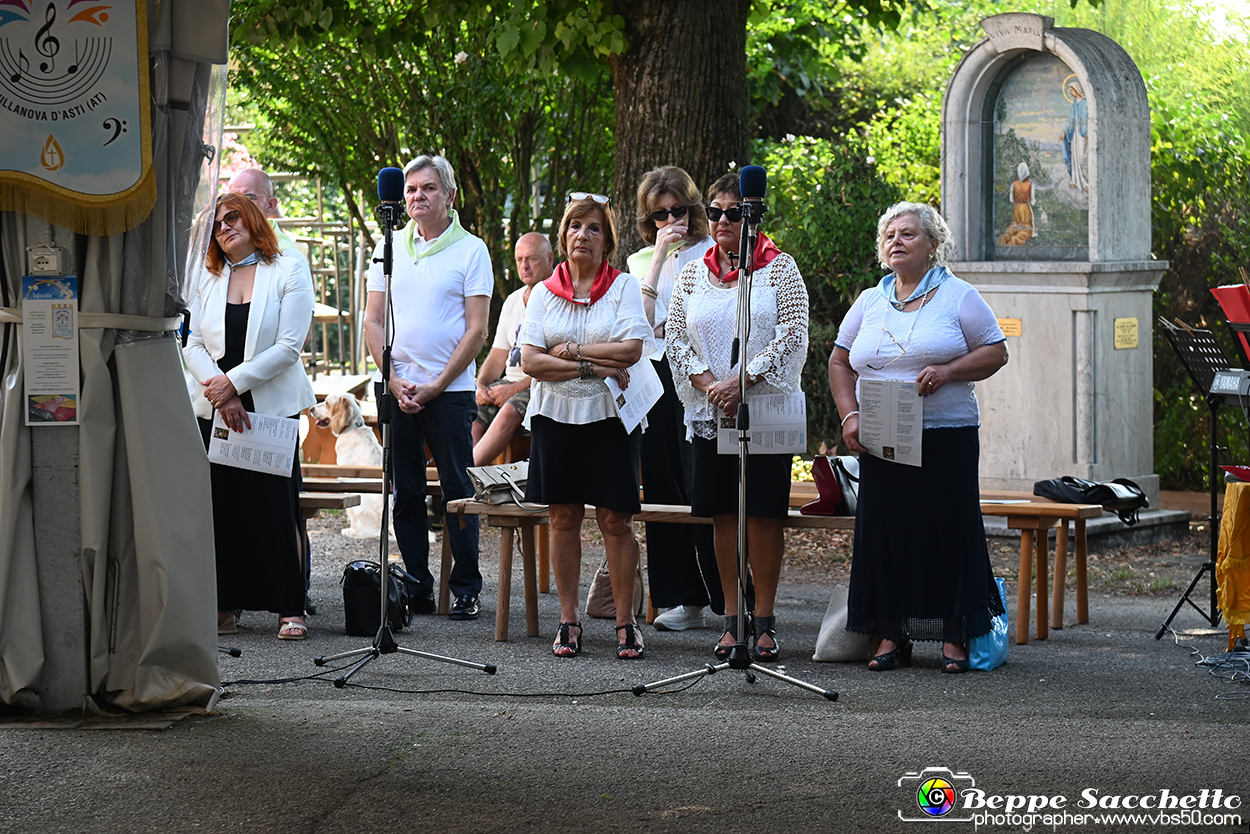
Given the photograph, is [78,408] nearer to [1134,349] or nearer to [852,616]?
[852,616]

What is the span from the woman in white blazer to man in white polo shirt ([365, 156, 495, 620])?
0.56 meters

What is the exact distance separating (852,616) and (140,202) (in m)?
3.40

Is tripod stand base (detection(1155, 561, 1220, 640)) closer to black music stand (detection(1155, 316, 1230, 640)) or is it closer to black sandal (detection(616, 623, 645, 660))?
black music stand (detection(1155, 316, 1230, 640))

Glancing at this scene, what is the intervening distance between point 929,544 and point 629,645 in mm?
1397

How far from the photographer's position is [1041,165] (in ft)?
35.5

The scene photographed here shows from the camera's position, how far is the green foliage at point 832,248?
12.0m

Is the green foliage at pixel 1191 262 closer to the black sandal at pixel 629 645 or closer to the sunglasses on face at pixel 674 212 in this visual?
the sunglasses on face at pixel 674 212

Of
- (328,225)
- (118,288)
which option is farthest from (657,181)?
(328,225)

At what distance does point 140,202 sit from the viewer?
4.93 metres

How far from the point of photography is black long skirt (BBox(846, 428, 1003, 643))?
245 inches

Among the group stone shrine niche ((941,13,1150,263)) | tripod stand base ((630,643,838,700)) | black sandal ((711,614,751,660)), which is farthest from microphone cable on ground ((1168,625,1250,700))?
stone shrine niche ((941,13,1150,263))

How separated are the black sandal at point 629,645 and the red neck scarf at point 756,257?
63.3 inches

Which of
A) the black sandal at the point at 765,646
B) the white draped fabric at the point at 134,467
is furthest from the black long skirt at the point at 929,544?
the white draped fabric at the point at 134,467

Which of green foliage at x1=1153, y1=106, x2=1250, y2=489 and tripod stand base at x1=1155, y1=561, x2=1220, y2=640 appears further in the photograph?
green foliage at x1=1153, y1=106, x2=1250, y2=489
